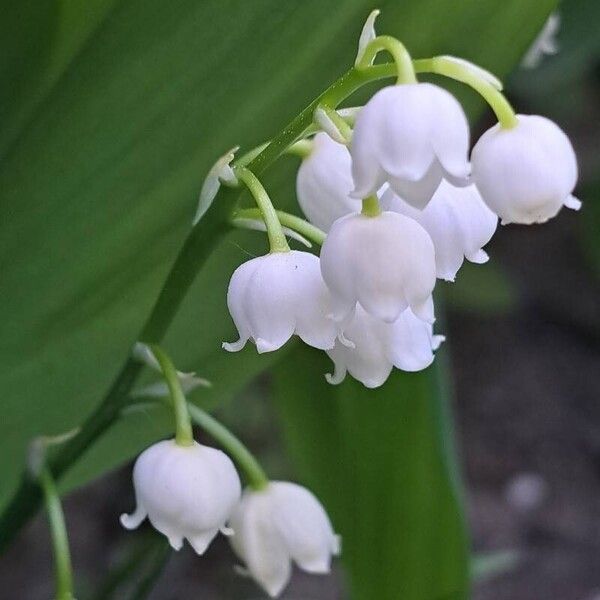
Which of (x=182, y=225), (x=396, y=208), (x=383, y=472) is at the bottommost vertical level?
(x=383, y=472)

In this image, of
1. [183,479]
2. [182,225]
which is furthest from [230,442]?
[182,225]

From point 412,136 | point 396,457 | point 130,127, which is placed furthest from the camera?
point 396,457

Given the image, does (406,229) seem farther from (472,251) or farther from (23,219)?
(23,219)

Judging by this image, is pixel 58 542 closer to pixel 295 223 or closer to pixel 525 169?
pixel 295 223

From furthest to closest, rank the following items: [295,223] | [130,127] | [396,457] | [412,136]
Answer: [396,457]
[130,127]
[295,223]
[412,136]

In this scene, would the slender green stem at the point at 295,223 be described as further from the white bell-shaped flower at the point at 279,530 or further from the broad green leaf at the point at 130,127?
the white bell-shaped flower at the point at 279,530

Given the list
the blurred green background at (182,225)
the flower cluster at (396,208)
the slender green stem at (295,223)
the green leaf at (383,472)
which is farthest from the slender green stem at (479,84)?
the green leaf at (383,472)
